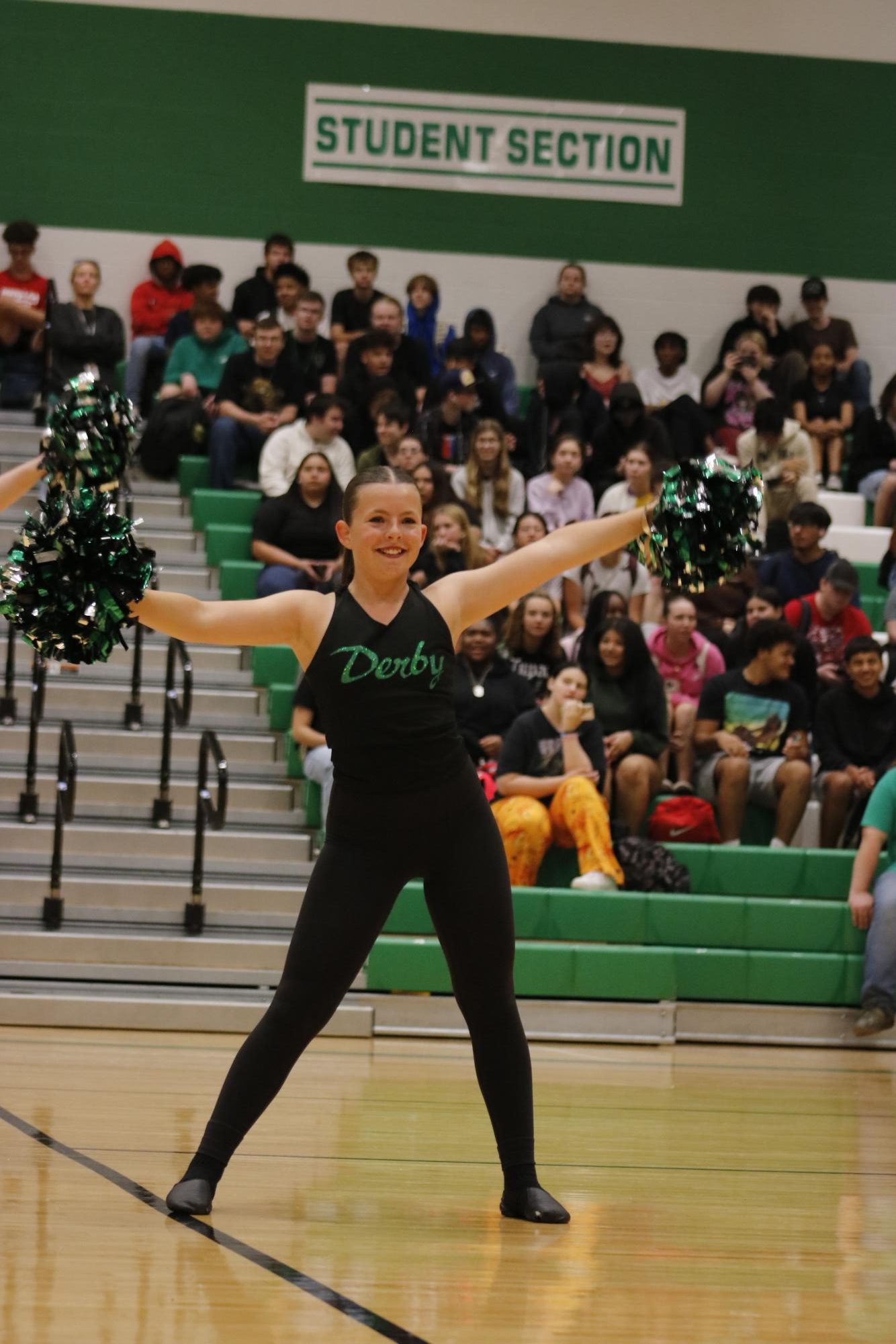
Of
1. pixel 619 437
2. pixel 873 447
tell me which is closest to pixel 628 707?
pixel 619 437

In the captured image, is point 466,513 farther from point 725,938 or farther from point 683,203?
point 683,203

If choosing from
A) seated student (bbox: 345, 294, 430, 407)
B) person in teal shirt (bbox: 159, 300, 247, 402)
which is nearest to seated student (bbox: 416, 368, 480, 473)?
seated student (bbox: 345, 294, 430, 407)

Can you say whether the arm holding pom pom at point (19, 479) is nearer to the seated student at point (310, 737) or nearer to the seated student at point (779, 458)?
the seated student at point (310, 737)

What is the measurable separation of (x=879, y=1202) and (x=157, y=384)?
8197mm

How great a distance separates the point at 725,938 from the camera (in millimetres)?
7328

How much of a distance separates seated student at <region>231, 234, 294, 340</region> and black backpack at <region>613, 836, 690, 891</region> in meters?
5.45

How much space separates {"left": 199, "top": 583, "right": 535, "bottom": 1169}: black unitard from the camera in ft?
11.7

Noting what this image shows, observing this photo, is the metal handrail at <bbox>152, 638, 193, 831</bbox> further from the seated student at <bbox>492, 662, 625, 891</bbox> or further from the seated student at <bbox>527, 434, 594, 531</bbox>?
the seated student at <bbox>527, 434, 594, 531</bbox>

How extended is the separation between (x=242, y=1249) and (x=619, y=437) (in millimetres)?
7918

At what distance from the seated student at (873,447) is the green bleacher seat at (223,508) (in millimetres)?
4047

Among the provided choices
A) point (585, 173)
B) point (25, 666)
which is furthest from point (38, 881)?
point (585, 173)

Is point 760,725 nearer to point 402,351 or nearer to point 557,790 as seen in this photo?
point 557,790

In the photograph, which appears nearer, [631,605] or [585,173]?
[631,605]

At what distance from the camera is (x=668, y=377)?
479 inches
